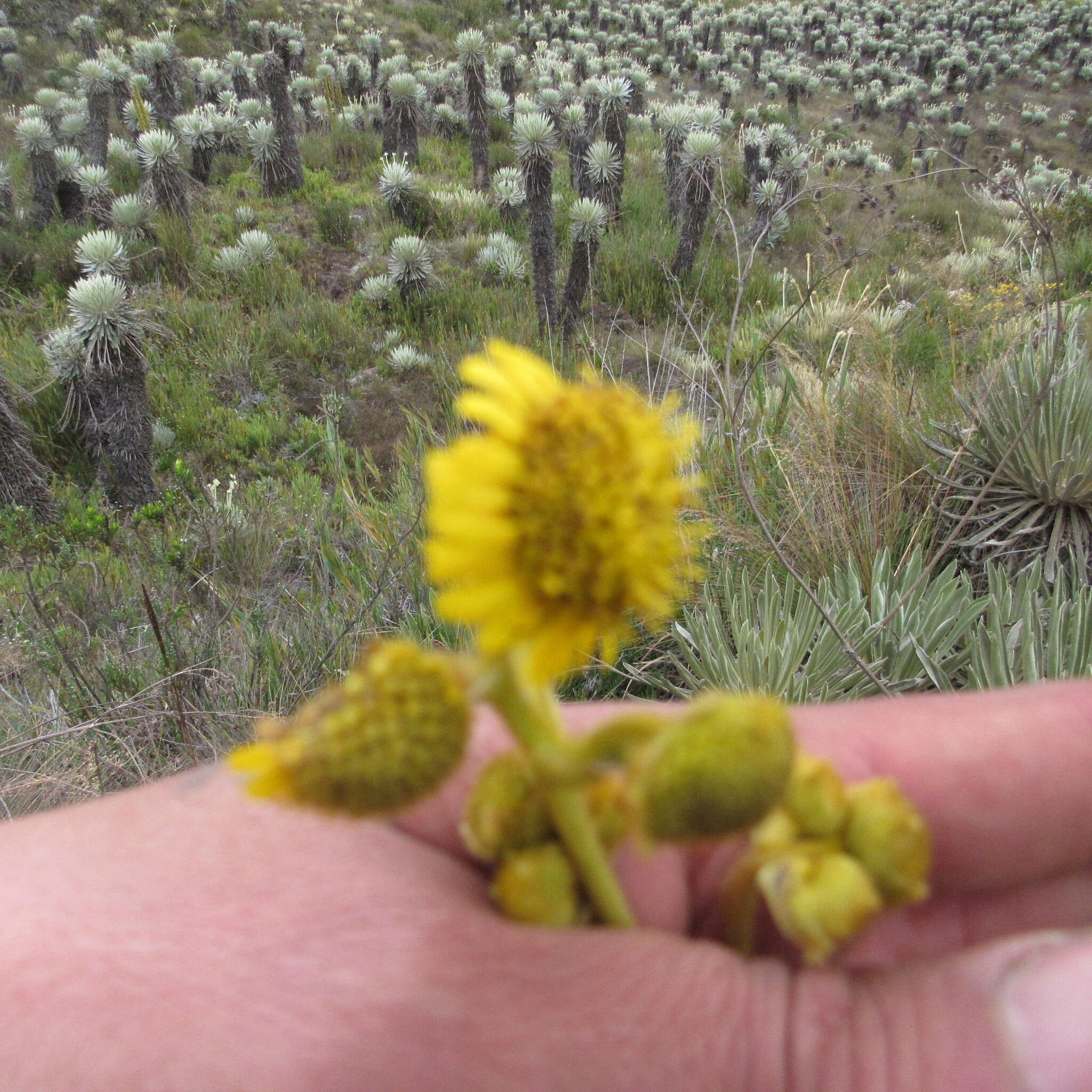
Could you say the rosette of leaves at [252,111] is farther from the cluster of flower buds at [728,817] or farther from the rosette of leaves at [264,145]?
the cluster of flower buds at [728,817]

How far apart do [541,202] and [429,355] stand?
1679 millimetres

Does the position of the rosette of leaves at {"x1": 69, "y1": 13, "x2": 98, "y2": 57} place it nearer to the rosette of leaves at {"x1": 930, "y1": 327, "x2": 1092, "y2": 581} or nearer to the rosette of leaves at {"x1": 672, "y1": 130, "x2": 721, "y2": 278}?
the rosette of leaves at {"x1": 672, "y1": 130, "x2": 721, "y2": 278}

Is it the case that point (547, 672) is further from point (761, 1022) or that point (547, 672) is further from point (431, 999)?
point (761, 1022)

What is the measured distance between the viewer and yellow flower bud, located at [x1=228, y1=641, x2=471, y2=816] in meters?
0.54

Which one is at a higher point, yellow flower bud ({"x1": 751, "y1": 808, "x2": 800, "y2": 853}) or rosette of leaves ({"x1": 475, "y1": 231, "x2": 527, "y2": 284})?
yellow flower bud ({"x1": 751, "y1": 808, "x2": 800, "y2": 853})

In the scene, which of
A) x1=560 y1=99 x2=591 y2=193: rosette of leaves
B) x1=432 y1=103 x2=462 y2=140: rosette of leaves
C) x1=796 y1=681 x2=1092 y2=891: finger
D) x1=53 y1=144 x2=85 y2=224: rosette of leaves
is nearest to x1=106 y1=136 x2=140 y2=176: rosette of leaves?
x1=53 y1=144 x2=85 y2=224: rosette of leaves

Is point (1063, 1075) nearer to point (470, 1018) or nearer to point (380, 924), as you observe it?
point (470, 1018)

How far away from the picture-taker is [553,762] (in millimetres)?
582

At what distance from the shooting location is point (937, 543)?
327 cm

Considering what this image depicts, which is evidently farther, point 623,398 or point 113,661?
point 113,661

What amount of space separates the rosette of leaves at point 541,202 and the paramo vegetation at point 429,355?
0.03 meters

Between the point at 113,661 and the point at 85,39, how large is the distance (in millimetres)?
15156

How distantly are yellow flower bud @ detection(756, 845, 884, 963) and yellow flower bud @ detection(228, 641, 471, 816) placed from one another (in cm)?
33

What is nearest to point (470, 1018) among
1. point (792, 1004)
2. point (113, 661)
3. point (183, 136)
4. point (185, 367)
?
point (792, 1004)
